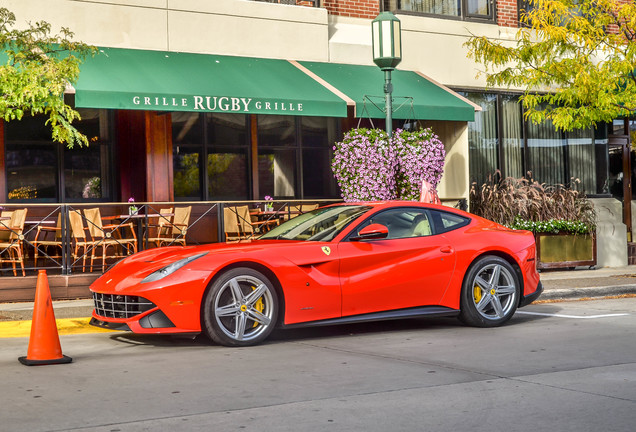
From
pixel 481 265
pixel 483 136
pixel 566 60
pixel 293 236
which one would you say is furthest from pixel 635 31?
pixel 293 236

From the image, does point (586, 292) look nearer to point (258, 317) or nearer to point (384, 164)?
point (384, 164)

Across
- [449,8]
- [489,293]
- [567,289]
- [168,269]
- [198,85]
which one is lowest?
[567,289]

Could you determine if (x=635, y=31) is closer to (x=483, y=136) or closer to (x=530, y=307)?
(x=483, y=136)

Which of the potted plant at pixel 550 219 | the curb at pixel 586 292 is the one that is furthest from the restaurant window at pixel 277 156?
the curb at pixel 586 292

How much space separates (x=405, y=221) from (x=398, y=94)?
736 cm

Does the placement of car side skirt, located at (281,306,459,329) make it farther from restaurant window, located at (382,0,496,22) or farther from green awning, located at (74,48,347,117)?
restaurant window, located at (382,0,496,22)

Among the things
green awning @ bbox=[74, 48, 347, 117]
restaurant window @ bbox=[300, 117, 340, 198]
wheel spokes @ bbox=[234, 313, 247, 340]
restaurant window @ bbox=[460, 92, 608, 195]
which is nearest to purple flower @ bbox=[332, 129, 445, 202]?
green awning @ bbox=[74, 48, 347, 117]

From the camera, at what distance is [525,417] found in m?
5.42

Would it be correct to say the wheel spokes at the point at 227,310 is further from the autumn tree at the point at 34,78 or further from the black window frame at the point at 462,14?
the black window frame at the point at 462,14

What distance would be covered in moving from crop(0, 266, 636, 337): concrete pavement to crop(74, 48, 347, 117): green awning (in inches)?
124

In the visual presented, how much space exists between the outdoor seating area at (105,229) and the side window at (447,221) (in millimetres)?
5186

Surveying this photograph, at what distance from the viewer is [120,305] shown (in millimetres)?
8242

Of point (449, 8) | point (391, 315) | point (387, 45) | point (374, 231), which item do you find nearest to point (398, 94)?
point (387, 45)

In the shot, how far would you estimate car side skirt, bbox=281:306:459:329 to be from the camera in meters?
8.65
